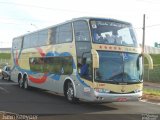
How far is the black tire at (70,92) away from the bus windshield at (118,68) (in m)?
2.20

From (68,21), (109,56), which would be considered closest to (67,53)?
(68,21)

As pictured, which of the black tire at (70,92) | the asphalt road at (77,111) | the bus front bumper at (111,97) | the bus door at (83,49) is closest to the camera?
the asphalt road at (77,111)

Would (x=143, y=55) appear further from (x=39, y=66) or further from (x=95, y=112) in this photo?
(x=39, y=66)

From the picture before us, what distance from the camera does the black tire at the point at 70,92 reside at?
18.9 metres

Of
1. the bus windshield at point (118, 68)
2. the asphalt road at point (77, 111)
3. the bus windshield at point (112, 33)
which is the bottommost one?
the asphalt road at point (77, 111)

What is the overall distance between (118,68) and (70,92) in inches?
115

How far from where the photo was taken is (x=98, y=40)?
57.8 ft

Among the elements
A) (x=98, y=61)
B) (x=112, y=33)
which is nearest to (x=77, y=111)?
(x=98, y=61)

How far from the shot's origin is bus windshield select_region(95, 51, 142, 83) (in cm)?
1723

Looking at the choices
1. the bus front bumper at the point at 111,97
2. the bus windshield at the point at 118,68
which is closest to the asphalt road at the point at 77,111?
the bus front bumper at the point at 111,97

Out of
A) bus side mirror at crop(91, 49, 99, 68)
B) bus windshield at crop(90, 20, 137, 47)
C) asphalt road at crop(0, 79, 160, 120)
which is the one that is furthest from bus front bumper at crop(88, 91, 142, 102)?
bus windshield at crop(90, 20, 137, 47)

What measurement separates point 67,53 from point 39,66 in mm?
5074

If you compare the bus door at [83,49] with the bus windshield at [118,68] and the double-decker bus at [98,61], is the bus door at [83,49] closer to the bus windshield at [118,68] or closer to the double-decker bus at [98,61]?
the double-decker bus at [98,61]

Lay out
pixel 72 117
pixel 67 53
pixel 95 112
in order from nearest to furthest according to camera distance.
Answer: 1. pixel 72 117
2. pixel 95 112
3. pixel 67 53
